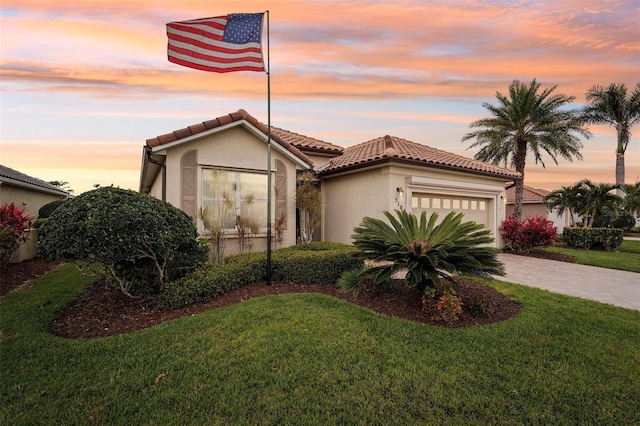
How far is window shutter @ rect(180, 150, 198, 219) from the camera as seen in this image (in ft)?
29.8

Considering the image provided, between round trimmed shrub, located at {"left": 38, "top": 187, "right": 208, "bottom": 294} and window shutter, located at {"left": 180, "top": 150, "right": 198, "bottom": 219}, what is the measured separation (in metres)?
2.72

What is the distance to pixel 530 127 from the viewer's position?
19594 millimetres

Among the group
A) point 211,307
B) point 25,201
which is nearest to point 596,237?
point 211,307

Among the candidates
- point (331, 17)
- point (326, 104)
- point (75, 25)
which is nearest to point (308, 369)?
point (331, 17)

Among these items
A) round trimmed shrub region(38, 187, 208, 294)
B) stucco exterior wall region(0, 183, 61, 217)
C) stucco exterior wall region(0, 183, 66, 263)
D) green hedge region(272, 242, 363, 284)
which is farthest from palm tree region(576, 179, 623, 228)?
stucco exterior wall region(0, 183, 61, 217)

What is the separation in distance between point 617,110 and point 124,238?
114 feet

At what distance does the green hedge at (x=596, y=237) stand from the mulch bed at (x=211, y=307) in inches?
515

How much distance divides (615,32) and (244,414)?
11.8 meters

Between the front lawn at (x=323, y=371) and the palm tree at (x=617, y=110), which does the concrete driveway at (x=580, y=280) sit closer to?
the front lawn at (x=323, y=371)

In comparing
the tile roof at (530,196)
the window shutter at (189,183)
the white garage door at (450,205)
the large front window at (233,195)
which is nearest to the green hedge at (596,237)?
the white garage door at (450,205)

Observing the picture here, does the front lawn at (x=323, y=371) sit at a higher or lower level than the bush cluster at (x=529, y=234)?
lower

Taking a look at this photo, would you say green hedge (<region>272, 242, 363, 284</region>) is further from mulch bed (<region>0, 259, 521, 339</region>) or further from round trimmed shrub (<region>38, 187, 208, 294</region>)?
round trimmed shrub (<region>38, 187, 208, 294</region>)

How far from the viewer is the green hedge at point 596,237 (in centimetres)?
1572

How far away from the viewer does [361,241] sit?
614 centimetres
